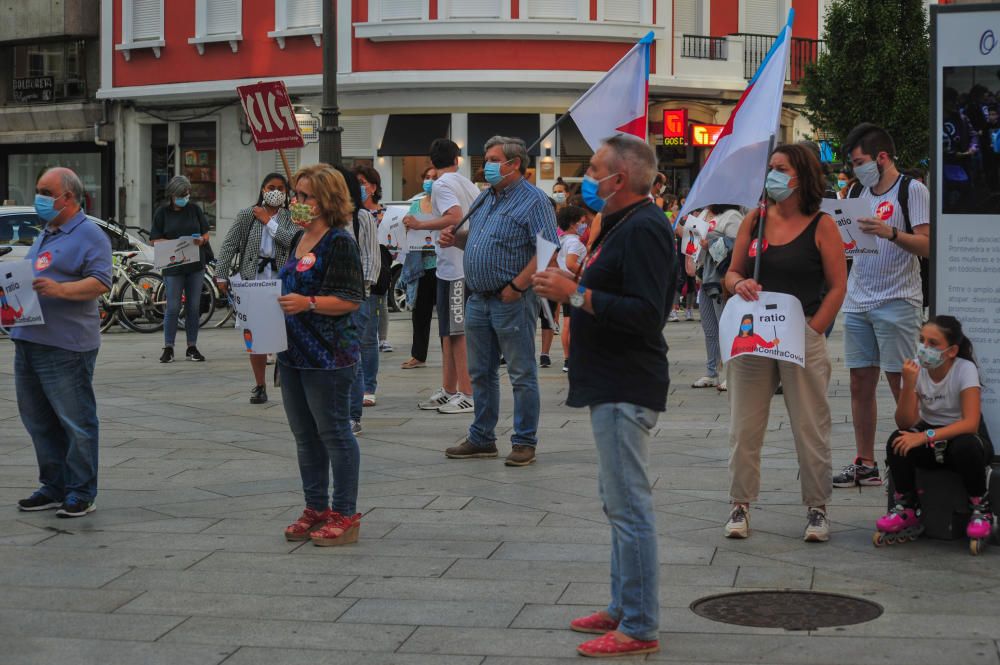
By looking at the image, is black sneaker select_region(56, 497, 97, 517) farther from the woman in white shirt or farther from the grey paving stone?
the woman in white shirt

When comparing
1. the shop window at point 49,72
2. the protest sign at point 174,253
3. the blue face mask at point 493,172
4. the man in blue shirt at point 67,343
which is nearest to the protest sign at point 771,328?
the blue face mask at point 493,172

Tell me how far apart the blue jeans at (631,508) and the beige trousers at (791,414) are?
6.00 ft

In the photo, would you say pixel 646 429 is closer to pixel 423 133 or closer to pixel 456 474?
pixel 456 474

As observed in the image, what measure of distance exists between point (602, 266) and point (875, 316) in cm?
315

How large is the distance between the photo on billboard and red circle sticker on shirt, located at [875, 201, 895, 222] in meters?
0.86

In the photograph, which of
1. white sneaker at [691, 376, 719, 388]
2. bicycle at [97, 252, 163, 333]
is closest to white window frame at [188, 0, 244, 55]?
bicycle at [97, 252, 163, 333]

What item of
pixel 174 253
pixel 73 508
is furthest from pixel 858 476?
pixel 174 253

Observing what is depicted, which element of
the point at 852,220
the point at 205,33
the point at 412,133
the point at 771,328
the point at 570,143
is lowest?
the point at 771,328

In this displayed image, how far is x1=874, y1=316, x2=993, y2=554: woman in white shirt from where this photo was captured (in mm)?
6793

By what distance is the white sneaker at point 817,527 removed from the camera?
6996 millimetres

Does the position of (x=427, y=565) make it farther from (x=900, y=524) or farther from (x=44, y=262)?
(x=44, y=262)

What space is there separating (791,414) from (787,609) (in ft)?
4.74

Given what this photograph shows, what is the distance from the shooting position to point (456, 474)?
8.91 meters

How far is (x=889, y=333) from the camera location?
810 cm
